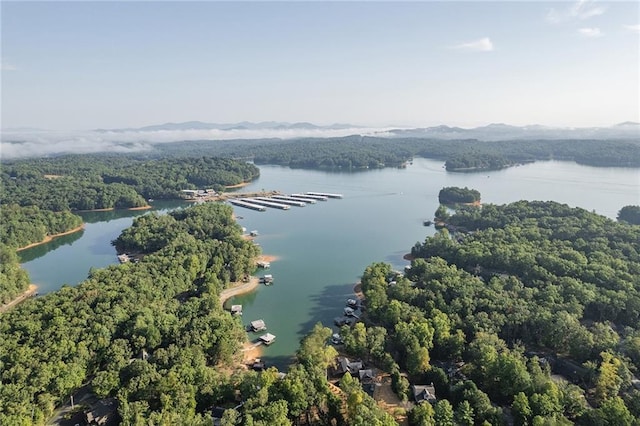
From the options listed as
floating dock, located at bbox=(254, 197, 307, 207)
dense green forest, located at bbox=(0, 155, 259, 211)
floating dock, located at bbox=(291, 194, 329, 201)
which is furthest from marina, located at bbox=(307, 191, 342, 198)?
dense green forest, located at bbox=(0, 155, 259, 211)

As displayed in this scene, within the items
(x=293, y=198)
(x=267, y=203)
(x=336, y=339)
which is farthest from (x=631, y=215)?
(x=267, y=203)

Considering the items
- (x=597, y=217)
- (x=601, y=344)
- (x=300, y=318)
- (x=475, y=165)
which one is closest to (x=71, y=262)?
(x=300, y=318)

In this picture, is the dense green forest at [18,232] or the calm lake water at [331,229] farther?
the dense green forest at [18,232]

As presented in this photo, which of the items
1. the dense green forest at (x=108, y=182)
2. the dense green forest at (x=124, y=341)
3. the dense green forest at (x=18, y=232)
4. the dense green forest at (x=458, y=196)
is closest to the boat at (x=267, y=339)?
the dense green forest at (x=124, y=341)

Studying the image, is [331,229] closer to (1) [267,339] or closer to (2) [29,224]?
(1) [267,339]

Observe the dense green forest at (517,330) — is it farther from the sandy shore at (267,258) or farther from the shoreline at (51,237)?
the shoreline at (51,237)

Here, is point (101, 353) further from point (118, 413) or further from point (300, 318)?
point (300, 318)
